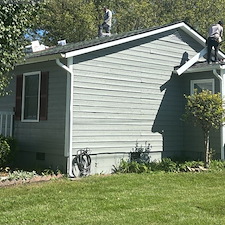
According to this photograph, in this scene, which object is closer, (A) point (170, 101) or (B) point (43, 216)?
(B) point (43, 216)

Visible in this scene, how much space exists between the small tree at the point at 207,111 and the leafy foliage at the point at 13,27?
494 centimetres

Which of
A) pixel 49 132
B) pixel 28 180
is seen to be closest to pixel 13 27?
pixel 49 132

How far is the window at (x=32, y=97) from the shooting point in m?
10.3

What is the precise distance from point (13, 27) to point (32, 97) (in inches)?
120

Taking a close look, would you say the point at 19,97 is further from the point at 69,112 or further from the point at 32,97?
the point at 69,112

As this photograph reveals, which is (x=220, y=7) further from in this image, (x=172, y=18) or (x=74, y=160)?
(x=74, y=160)

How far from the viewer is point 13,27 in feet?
26.2

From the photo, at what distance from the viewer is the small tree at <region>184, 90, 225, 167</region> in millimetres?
10188

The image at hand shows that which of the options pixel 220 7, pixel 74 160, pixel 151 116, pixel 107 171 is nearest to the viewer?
pixel 74 160

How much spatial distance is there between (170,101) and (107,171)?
3328 mm

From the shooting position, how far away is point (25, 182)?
840cm

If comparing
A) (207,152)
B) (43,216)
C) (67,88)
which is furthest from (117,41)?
(43,216)

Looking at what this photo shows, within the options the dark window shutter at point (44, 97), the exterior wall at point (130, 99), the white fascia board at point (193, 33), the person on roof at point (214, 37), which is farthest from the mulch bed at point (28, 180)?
the white fascia board at point (193, 33)

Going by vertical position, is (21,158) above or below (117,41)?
below
